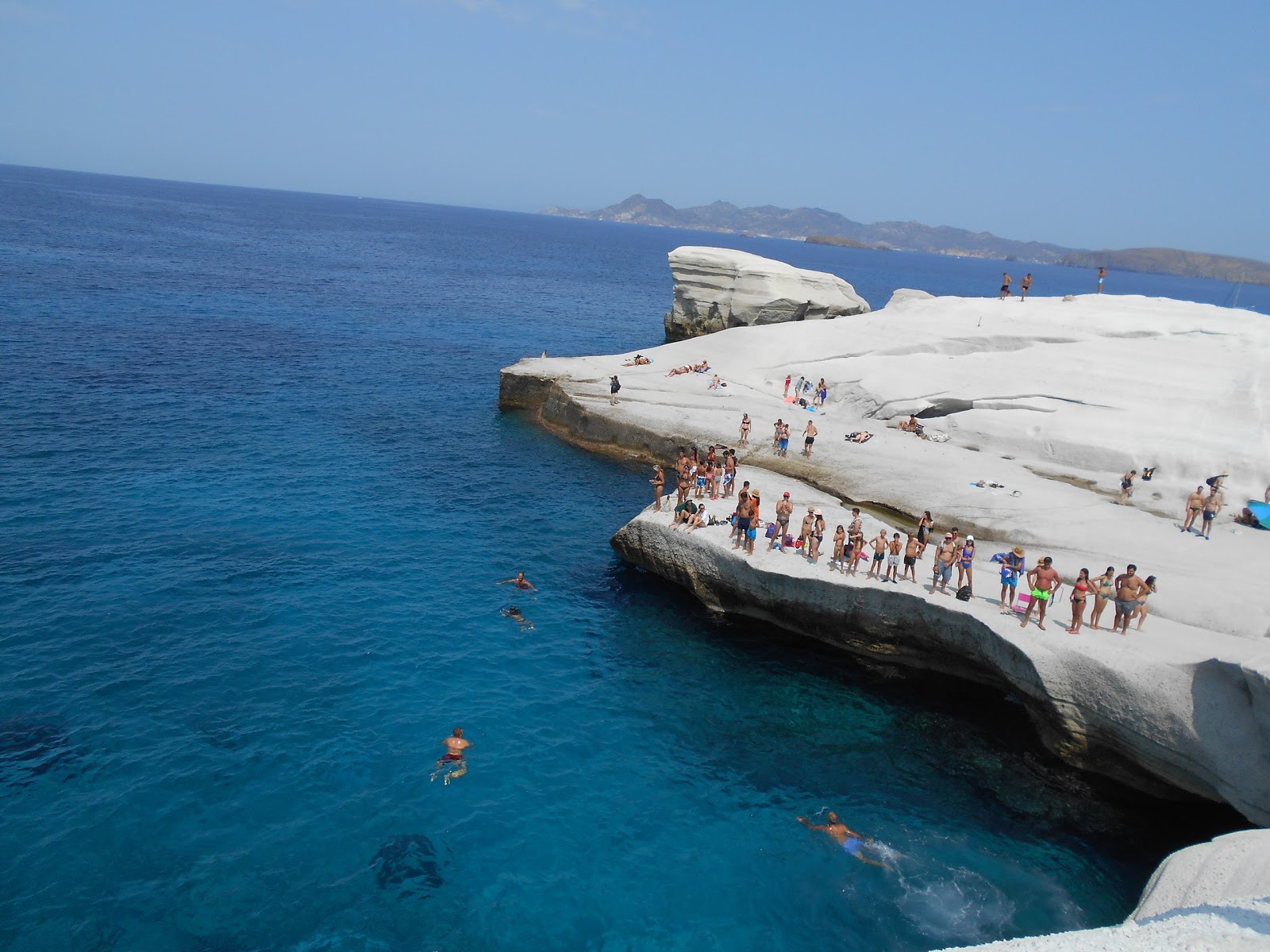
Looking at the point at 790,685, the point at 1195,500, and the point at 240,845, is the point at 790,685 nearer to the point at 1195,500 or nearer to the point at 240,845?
the point at 240,845

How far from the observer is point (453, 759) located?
19.0 metres

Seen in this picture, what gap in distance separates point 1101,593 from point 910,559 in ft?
14.7

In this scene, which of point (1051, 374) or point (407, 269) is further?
point (407, 269)

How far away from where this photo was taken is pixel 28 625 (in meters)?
22.2

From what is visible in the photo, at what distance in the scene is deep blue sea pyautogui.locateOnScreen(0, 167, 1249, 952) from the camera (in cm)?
1549

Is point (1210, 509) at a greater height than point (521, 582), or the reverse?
point (1210, 509)

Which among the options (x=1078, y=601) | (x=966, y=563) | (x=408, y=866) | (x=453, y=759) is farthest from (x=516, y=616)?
(x=1078, y=601)

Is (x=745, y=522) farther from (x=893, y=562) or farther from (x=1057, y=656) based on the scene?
(x=1057, y=656)

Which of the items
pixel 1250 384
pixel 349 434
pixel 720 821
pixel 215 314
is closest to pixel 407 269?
pixel 215 314

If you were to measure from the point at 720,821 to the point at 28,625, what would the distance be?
60.1 feet

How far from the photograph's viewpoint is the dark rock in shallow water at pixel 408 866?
15703 mm

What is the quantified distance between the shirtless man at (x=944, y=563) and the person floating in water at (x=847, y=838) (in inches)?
278

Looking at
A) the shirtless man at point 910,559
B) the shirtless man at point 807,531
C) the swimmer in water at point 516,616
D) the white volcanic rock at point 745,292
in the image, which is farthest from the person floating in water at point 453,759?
the white volcanic rock at point 745,292

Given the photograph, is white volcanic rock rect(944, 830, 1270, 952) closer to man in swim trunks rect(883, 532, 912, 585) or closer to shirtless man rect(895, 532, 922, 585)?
shirtless man rect(895, 532, 922, 585)
